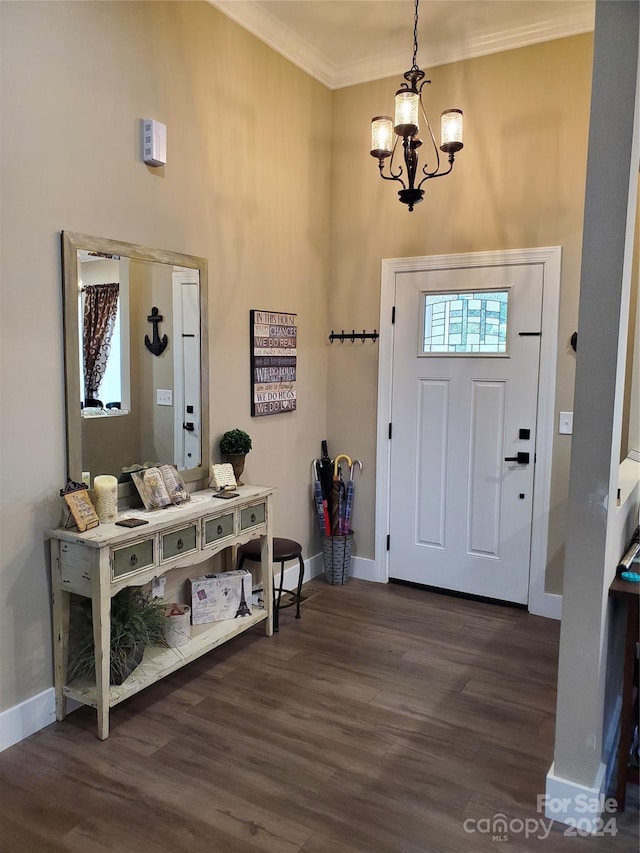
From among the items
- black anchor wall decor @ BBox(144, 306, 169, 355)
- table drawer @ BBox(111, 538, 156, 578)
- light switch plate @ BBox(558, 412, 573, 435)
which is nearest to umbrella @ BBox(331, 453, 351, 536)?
light switch plate @ BBox(558, 412, 573, 435)

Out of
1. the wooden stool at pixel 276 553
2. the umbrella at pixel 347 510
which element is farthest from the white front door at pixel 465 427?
the wooden stool at pixel 276 553

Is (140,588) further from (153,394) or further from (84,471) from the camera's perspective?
(153,394)

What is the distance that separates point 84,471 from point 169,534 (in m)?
0.44

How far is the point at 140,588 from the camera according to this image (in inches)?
117

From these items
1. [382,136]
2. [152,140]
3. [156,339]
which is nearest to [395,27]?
[382,136]

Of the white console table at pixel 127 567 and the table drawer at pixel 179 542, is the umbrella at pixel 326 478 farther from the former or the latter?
the table drawer at pixel 179 542

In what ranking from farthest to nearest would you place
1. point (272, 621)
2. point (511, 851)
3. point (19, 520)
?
point (272, 621), point (19, 520), point (511, 851)

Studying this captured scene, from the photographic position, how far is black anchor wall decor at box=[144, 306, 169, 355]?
2992mm

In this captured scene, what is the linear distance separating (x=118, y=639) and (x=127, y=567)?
1.12ft

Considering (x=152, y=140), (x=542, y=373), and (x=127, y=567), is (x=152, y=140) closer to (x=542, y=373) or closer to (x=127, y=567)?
(x=127, y=567)

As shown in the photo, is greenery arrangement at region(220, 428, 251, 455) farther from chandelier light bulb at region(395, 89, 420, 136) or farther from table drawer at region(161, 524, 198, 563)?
chandelier light bulb at region(395, 89, 420, 136)

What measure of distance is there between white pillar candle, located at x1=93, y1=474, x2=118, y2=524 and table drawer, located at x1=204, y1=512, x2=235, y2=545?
1.54ft

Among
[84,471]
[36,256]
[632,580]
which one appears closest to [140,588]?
[84,471]

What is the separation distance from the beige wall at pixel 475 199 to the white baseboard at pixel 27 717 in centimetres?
230
